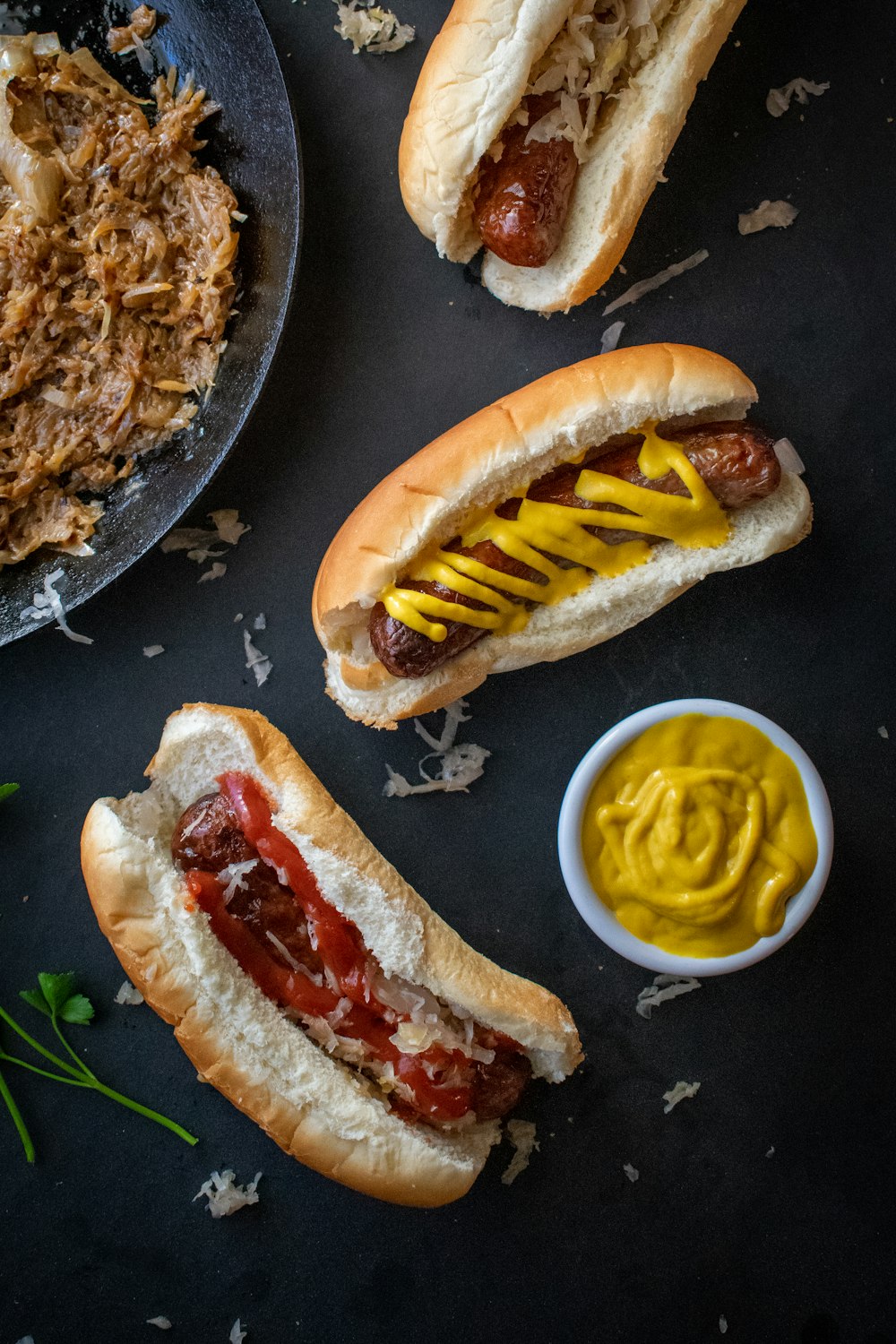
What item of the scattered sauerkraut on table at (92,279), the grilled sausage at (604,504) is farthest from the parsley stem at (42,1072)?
the grilled sausage at (604,504)

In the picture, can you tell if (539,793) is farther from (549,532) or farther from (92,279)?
(92,279)

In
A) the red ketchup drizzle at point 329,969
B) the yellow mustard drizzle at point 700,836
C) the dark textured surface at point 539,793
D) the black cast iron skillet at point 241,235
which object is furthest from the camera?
the dark textured surface at point 539,793

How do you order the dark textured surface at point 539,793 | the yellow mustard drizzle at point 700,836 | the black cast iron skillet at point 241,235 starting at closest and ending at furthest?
the yellow mustard drizzle at point 700,836 → the black cast iron skillet at point 241,235 → the dark textured surface at point 539,793

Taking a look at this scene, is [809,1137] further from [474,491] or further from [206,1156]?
[474,491]

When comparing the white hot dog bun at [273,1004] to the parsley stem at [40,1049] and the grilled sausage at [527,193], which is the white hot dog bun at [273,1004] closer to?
the parsley stem at [40,1049]

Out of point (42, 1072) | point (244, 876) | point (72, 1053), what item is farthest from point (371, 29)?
point (42, 1072)

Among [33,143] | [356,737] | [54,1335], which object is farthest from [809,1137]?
[33,143]
